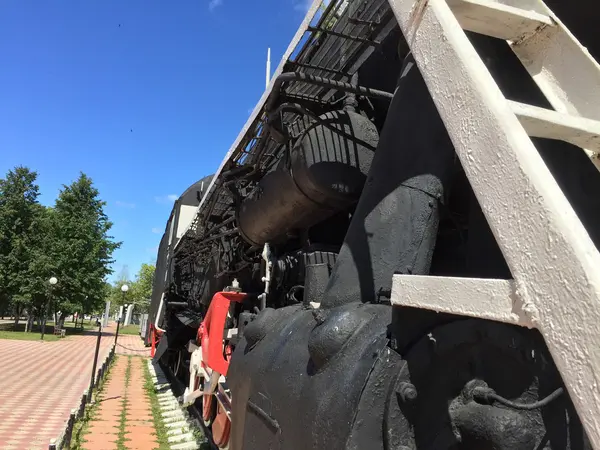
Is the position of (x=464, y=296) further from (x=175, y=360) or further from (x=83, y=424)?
(x=175, y=360)

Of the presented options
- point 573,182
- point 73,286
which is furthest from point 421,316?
point 73,286

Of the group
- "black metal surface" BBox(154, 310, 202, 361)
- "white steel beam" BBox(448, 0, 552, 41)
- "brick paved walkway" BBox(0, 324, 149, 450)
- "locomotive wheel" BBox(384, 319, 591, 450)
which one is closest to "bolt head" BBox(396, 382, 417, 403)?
"locomotive wheel" BBox(384, 319, 591, 450)

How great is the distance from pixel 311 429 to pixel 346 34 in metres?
2.32

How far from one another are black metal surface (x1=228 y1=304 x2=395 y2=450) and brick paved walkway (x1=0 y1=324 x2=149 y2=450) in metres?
5.31

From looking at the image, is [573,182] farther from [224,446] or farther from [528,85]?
[224,446]

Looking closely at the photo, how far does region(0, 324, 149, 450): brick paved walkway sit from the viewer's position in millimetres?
6805

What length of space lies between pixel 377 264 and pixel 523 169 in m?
1.17

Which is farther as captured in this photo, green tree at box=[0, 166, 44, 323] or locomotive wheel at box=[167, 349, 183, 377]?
green tree at box=[0, 166, 44, 323]

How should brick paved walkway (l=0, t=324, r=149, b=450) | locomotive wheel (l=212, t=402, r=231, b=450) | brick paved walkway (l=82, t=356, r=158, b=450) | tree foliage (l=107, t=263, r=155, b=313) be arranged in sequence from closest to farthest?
locomotive wheel (l=212, t=402, r=231, b=450), brick paved walkway (l=82, t=356, r=158, b=450), brick paved walkway (l=0, t=324, r=149, b=450), tree foliage (l=107, t=263, r=155, b=313)

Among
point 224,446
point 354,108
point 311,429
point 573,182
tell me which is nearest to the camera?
point 311,429

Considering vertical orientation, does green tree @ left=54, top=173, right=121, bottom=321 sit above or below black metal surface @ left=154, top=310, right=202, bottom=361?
above

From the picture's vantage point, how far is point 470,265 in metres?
1.95

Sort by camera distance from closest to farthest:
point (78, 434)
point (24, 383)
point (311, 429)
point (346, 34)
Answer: point (311, 429) < point (346, 34) < point (78, 434) < point (24, 383)

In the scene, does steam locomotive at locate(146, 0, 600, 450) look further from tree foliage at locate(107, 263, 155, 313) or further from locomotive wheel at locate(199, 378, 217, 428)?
tree foliage at locate(107, 263, 155, 313)
